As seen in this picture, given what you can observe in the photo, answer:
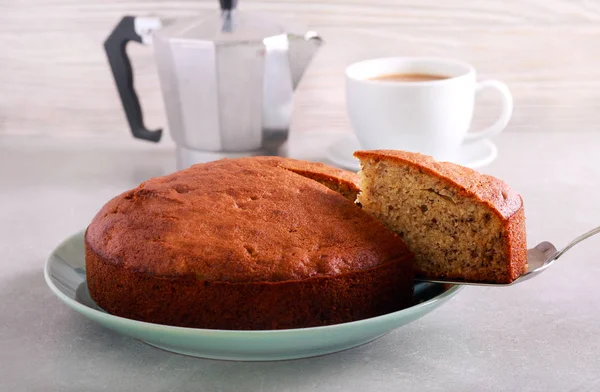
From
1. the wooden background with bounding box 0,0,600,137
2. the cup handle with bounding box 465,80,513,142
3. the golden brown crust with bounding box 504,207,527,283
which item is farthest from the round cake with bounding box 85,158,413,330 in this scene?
the wooden background with bounding box 0,0,600,137

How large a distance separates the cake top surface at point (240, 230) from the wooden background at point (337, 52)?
910mm

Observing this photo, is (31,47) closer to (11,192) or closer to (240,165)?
(11,192)

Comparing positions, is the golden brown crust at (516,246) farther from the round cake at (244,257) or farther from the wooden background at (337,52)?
the wooden background at (337,52)

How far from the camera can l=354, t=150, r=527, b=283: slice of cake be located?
100 centimetres

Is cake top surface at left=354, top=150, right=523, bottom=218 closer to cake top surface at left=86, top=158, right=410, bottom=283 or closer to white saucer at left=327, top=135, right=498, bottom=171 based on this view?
cake top surface at left=86, top=158, right=410, bottom=283

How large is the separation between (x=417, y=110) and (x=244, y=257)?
0.77 metres

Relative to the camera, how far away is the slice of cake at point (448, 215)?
1.00 meters

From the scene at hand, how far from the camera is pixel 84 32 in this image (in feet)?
6.40

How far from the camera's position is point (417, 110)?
5.24 feet

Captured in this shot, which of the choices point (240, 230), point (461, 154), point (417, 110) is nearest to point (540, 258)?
point (240, 230)

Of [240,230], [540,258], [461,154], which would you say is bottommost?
[461,154]

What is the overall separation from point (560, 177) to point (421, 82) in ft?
1.15

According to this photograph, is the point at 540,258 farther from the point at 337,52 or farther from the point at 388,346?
the point at 337,52

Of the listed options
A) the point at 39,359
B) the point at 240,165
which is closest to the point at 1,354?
Answer: the point at 39,359
